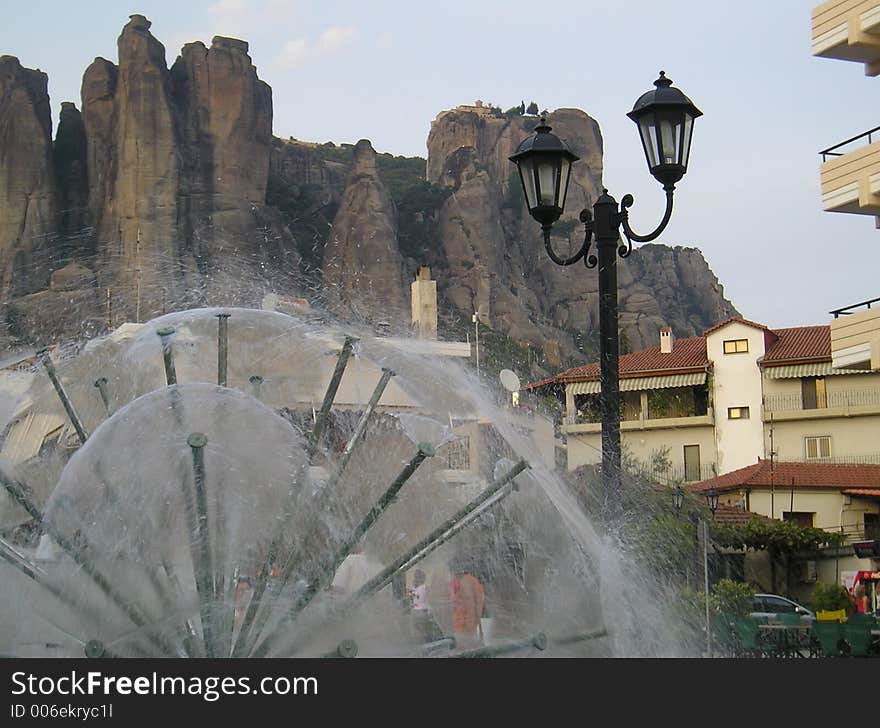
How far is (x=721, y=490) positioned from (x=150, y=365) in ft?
121

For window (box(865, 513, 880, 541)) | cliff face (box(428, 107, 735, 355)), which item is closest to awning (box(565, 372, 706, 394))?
window (box(865, 513, 880, 541))

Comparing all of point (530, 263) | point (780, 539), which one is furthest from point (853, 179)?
point (530, 263)

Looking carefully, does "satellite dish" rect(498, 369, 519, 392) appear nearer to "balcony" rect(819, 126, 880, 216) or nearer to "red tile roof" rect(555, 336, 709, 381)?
"balcony" rect(819, 126, 880, 216)

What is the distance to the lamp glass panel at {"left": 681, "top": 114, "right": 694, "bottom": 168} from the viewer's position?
29.0 ft

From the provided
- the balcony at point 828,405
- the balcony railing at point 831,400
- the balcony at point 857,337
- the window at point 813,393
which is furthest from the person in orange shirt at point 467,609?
the window at point 813,393

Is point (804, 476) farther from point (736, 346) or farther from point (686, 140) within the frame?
point (686, 140)

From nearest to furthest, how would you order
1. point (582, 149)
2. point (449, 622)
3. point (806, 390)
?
point (449, 622) < point (806, 390) < point (582, 149)

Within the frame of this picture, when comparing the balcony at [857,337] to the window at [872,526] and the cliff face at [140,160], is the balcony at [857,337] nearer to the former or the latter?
the window at [872,526]

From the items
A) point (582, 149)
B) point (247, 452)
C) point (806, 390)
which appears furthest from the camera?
point (582, 149)

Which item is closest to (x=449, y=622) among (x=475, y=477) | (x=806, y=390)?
(x=475, y=477)

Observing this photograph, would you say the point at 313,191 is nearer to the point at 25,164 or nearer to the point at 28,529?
the point at 25,164

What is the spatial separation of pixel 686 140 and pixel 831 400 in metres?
43.5

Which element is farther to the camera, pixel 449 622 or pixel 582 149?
pixel 582 149

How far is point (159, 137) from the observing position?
289ft
